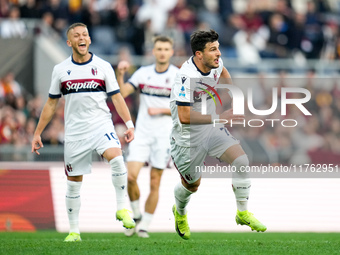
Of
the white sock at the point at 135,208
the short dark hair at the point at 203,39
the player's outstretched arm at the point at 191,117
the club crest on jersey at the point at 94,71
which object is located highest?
the short dark hair at the point at 203,39

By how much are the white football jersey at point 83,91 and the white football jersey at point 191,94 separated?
1182 mm

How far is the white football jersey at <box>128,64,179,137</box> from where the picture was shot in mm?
12703

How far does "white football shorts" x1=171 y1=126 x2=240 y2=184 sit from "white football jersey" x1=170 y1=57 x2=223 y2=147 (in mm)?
83

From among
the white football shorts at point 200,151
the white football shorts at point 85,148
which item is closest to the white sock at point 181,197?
the white football shorts at point 200,151

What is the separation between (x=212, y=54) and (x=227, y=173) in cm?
617

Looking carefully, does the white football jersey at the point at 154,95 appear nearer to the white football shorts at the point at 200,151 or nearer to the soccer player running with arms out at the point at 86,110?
the soccer player running with arms out at the point at 86,110

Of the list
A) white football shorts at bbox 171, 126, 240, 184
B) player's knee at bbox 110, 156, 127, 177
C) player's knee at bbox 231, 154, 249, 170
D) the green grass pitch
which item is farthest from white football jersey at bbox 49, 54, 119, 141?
player's knee at bbox 231, 154, 249, 170

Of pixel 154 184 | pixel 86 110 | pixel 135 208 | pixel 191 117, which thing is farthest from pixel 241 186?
pixel 135 208

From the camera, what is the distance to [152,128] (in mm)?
12805

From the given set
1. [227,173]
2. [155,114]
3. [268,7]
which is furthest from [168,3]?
[155,114]

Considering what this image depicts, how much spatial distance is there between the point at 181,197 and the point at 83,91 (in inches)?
79.4

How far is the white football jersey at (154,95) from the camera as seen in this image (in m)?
12.7

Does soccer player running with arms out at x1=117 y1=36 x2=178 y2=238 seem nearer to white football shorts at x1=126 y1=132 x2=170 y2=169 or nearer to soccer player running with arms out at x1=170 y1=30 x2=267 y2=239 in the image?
white football shorts at x1=126 y1=132 x2=170 y2=169

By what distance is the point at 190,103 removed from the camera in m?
9.41
